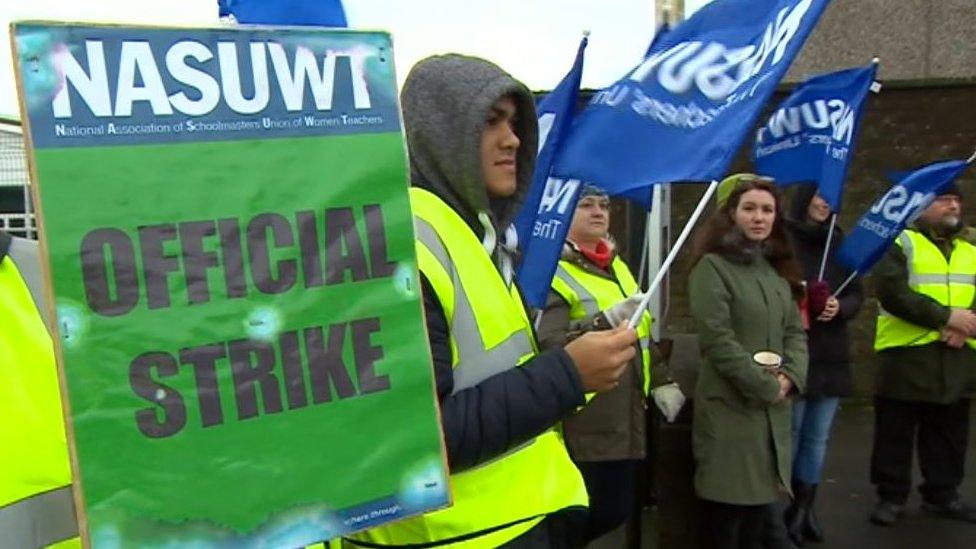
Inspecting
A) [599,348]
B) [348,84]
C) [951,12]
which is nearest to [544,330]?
[599,348]

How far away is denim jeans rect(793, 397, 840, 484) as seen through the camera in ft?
16.3

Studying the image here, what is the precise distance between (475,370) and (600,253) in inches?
93.2

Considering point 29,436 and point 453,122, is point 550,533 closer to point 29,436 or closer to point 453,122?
point 453,122

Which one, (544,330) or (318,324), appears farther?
(544,330)

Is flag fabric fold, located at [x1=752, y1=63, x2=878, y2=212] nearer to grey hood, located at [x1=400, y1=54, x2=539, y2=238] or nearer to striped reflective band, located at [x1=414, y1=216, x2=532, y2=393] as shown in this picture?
grey hood, located at [x1=400, y1=54, x2=539, y2=238]

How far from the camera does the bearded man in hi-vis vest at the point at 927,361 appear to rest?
5188 mm

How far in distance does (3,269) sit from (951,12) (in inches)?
338

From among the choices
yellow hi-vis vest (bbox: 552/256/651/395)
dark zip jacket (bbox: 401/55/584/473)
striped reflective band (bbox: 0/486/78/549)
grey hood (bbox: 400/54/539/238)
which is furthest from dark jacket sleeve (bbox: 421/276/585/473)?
yellow hi-vis vest (bbox: 552/256/651/395)

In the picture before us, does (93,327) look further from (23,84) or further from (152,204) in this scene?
(23,84)

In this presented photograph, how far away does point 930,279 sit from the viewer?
17.3 feet

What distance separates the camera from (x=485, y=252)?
2.05 meters

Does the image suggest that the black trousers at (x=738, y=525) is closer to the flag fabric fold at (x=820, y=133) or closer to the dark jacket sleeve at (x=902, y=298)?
the flag fabric fold at (x=820, y=133)

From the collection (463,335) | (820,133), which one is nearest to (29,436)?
(463,335)

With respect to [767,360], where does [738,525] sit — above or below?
below
